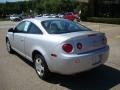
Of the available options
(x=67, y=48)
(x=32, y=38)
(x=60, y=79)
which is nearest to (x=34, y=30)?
(x=32, y=38)

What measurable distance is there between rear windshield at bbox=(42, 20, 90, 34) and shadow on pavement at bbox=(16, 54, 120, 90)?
47.0 inches

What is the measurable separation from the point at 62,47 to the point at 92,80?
50.9 inches

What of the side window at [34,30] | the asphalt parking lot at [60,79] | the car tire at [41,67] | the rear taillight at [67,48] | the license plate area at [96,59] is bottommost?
the asphalt parking lot at [60,79]

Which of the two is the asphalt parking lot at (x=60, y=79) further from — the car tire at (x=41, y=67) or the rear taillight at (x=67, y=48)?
the rear taillight at (x=67, y=48)

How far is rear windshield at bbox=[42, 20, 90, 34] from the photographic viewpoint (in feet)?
20.8

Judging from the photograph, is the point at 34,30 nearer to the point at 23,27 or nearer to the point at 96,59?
the point at 23,27

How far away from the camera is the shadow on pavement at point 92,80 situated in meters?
5.76

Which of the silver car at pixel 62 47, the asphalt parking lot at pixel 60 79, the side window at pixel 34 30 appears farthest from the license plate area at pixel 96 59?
the side window at pixel 34 30

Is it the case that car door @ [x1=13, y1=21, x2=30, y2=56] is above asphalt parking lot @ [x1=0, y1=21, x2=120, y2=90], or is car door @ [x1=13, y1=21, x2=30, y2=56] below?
above

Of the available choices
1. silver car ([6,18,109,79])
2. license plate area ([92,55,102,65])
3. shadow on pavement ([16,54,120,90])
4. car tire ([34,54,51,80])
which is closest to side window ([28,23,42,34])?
silver car ([6,18,109,79])

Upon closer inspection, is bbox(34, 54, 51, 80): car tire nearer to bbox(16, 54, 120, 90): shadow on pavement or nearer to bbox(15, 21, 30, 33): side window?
bbox(16, 54, 120, 90): shadow on pavement

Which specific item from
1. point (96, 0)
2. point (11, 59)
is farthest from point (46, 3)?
point (11, 59)

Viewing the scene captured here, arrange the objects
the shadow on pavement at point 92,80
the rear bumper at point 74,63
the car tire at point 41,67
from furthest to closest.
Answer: the car tire at point 41,67 < the shadow on pavement at point 92,80 < the rear bumper at point 74,63

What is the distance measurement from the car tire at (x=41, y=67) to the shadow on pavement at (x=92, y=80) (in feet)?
0.66
